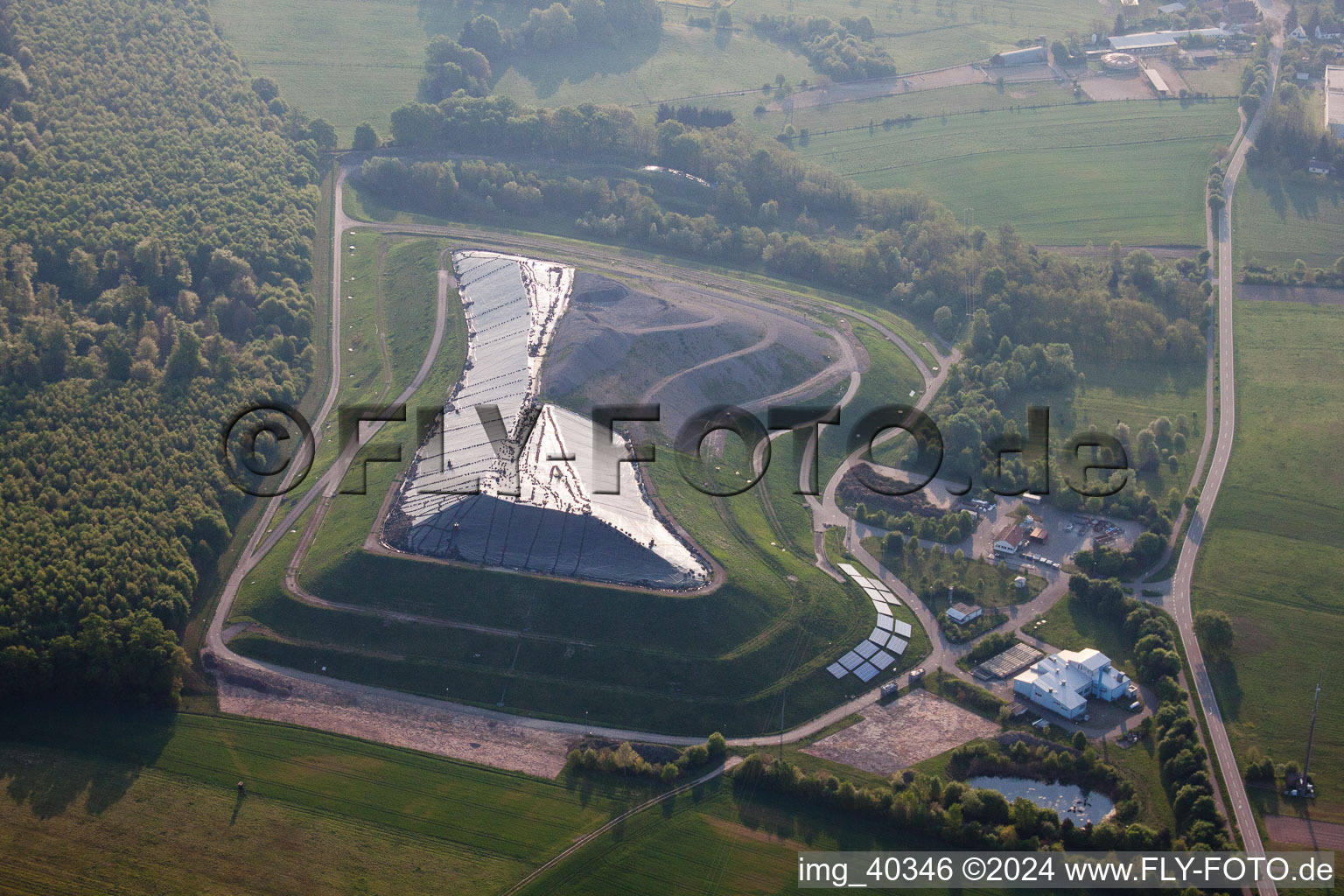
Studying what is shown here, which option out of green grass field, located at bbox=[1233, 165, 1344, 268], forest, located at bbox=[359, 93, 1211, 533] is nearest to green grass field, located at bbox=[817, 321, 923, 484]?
forest, located at bbox=[359, 93, 1211, 533]

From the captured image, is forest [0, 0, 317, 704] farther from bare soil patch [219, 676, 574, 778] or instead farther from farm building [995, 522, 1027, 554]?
farm building [995, 522, 1027, 554]

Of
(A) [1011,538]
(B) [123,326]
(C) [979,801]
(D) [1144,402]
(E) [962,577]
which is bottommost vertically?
(C) [979,801]

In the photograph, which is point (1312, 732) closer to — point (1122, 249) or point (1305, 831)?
point (1305, 831)

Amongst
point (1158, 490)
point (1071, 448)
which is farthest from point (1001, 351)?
point (1158, 490)

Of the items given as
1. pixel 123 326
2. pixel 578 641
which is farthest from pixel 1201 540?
pixel 123 326

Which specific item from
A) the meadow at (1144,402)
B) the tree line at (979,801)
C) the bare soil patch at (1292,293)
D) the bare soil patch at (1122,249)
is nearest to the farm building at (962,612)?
the tree line at (979,801)

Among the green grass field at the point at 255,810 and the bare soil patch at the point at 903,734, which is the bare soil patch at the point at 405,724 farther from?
the bare soil patch at the point at 903,734
